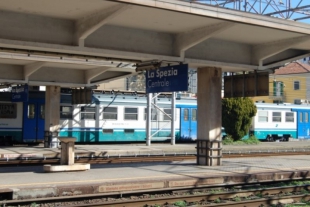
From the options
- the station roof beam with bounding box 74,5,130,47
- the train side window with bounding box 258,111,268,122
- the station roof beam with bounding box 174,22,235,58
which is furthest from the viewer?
the train side window with bounding box 258,111,268,122

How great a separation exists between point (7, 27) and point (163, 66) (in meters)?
5.55

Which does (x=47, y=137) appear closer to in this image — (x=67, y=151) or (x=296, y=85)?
(x=67, y=151)

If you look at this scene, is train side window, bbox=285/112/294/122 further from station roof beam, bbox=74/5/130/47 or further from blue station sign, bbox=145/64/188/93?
station roof beam, bbox=74/5/130/47

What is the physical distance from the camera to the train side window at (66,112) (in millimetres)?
29328

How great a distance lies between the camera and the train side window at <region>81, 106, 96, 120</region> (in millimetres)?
30000

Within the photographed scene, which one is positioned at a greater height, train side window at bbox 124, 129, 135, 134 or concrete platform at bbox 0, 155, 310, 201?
train side window at bbox 124, 129, 135, 134

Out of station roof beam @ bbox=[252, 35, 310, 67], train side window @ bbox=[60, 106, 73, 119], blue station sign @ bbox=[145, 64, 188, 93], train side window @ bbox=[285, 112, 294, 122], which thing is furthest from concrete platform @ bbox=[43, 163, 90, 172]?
train side window @ bbox=[285, 112, 294, 122]

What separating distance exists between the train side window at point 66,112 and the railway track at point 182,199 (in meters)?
16.7

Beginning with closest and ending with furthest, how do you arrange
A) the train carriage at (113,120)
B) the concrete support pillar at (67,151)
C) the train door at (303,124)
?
Result: the concrete support pillar at (67,151) → the train carriage at (113,120) → the train door at (303,124)

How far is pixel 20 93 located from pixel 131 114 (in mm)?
8155

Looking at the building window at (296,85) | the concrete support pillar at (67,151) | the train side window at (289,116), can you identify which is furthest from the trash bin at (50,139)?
the building window at (296,85)

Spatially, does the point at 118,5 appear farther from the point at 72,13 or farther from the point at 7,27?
the point at 7,27

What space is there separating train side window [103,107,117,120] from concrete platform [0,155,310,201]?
42.6 feet

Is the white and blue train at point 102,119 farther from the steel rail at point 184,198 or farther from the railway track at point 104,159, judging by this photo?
the steel rail at point 184,198
